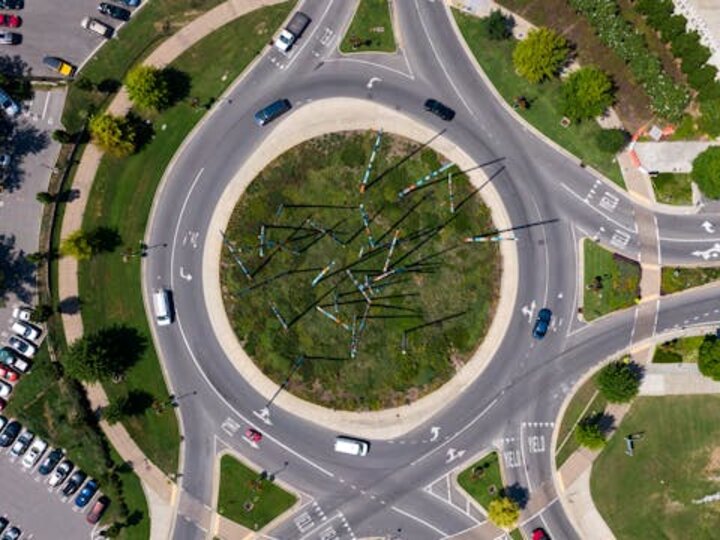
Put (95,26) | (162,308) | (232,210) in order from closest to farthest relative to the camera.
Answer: (162,308), (232,210), (95,26)

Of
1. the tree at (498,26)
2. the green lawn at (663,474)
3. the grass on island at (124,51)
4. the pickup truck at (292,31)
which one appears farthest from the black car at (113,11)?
the green lawn at (663,474)

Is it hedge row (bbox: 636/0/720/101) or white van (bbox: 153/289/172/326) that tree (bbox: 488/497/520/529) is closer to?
white van (bbox: 153/289/172/326)

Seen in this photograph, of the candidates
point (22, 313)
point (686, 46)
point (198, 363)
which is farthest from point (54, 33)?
point (686, 46)

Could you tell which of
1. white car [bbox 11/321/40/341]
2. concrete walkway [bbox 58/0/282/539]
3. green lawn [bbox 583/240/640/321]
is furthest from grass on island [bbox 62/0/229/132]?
green lawn [bbox 583/240/640/321]

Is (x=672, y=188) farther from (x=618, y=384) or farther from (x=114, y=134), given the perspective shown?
(x=114, y=134)

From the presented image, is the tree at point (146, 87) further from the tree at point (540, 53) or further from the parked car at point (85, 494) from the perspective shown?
the parked car at point (85, 494)

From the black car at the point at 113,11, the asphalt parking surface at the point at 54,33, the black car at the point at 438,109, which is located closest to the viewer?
the black car at the point at 438,109

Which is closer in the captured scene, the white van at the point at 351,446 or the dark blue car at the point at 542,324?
the white van at the point at 351,446
